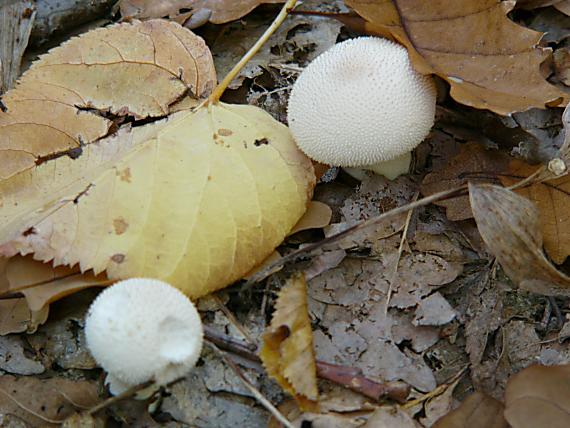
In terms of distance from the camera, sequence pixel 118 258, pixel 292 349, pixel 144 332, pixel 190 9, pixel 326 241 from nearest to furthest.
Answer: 1. pixel 144 332
2. pixel 292 349
3. pixel 118 258
4. pixel 326 241
5. pixel 190 9

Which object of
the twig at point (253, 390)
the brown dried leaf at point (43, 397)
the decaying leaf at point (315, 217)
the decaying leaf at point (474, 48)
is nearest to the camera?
the twig at point (253, 390)

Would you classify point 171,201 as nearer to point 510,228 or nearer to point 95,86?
point 95,86

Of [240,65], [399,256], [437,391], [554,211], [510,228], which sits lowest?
[437,391]

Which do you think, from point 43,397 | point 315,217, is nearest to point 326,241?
point 315,217

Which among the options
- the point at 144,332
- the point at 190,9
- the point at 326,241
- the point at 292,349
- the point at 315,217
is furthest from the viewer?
the point at 190,9

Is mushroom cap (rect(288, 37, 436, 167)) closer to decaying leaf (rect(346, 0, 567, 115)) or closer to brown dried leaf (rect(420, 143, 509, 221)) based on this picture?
decaying leaf (rect(346, 0, 567, 115))

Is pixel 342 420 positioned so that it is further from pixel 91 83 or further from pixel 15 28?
pixel 15 28

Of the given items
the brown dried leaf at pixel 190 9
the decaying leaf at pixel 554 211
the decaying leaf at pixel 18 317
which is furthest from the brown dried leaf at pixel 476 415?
the brown dried leaf at pixel 190 9

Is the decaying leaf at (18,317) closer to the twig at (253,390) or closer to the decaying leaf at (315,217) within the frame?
the twig at (253,390)
